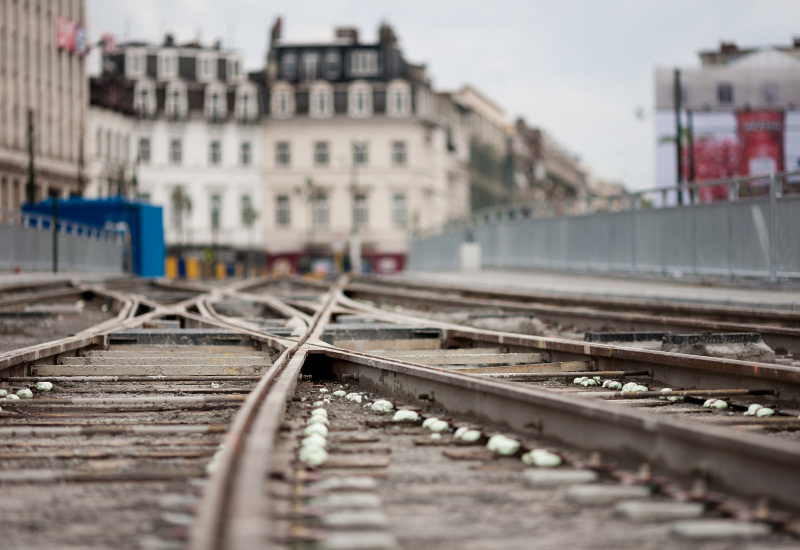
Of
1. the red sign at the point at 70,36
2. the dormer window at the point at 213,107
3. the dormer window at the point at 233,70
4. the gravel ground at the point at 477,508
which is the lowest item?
the gravel ground at the point at 477,508

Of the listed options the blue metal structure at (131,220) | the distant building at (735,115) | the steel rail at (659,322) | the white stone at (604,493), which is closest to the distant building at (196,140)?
the distant building at (735,115)

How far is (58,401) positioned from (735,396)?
12.7 ft

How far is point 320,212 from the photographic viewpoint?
89.9m

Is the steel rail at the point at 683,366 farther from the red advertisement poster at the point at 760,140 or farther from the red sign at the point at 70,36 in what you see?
the red sign at the point at 70,36

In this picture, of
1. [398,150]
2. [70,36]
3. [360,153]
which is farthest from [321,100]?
[70,36]

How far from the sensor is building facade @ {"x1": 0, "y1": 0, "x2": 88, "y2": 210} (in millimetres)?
62375

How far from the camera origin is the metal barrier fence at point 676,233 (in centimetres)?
1912

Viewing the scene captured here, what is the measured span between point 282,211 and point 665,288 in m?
70.0

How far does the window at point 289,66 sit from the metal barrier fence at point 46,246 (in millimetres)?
47389

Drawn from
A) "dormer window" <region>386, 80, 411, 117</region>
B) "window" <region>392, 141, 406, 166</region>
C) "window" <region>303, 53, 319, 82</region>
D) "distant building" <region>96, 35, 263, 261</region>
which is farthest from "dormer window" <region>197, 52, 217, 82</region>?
"window" <region>392, 141, 406, 166</region>

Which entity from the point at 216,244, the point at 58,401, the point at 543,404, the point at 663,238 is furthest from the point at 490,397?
the point at 216,244

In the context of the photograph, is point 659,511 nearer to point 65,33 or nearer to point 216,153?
point 65,33

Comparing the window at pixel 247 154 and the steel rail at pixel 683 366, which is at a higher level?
the window at pixel 247 154

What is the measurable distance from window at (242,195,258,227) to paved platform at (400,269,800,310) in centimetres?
5872
